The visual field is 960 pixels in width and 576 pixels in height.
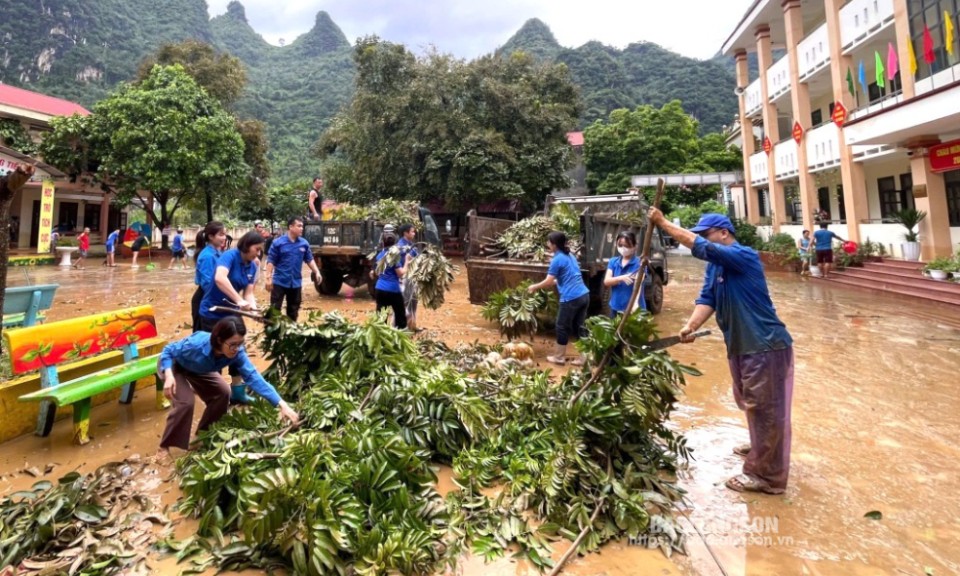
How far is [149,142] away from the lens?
1892cm

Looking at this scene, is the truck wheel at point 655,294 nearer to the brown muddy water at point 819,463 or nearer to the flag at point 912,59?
the brown muddy water at point 819,463

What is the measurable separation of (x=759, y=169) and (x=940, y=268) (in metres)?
11.5

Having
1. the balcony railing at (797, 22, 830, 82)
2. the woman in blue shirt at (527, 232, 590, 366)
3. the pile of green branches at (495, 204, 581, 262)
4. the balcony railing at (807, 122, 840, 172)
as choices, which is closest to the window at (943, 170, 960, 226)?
the balcony railing at (807, 122, 840, 172)

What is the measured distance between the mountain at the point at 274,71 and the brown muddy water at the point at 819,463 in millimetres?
34365

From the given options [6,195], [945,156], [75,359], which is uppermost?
[945,156]

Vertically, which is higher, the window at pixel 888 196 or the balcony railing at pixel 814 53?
the balcony railing at pixel 814 53

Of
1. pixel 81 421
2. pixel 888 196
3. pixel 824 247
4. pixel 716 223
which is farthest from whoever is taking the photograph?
pixel 888 196

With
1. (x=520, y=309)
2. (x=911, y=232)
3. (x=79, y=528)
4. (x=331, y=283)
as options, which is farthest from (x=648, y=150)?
(x=79, y=528)

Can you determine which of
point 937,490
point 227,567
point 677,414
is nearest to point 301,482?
point 227,567

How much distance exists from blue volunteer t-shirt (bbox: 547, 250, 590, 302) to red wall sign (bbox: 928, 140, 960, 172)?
10.9 meters

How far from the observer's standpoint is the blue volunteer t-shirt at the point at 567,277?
5305 millimetres

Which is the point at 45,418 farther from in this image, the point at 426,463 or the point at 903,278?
the point at 903,278

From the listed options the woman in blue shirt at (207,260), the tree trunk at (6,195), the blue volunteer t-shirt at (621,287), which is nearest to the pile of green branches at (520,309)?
the blue volunteer t-shirt at (621,287)

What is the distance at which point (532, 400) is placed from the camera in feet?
11.3
